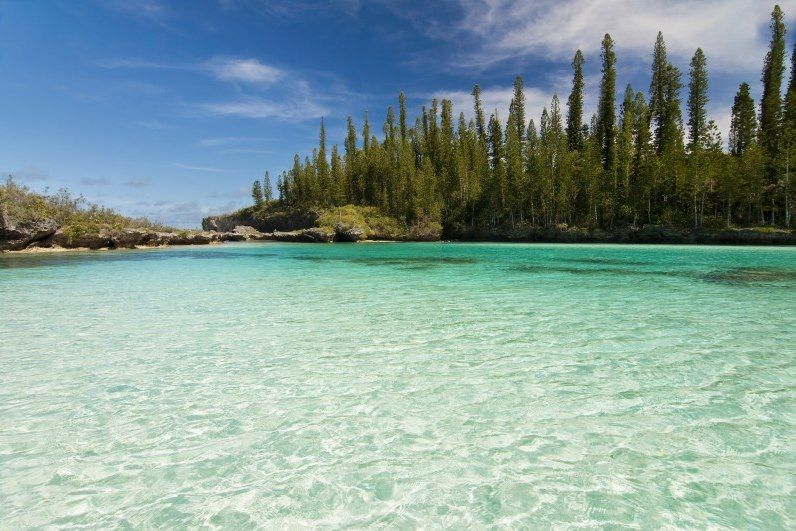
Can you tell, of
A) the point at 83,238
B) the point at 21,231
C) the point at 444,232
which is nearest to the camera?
the point at 21,231

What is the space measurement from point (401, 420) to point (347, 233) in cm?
7509

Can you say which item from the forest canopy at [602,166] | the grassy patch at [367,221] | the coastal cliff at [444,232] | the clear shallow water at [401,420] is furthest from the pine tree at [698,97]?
the clear shallow water at [401,420]

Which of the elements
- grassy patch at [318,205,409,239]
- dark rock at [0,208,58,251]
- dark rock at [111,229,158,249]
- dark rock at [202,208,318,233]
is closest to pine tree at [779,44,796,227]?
grassy patch at [318,205,409,239]

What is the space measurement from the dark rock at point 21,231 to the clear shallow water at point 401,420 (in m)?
39.7

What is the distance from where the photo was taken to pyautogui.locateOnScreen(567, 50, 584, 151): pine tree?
76.2m

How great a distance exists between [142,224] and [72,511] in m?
63.7

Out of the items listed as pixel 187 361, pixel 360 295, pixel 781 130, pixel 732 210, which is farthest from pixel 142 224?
pixel 781 130

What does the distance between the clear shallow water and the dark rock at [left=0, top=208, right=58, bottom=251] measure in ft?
130

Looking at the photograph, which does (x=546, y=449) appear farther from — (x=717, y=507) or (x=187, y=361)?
(x=187, y=361)

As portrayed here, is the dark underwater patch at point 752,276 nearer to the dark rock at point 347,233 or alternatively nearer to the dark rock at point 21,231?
the dark rock at point 21,231

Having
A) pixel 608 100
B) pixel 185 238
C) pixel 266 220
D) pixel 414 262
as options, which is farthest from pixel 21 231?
pixel 608 100

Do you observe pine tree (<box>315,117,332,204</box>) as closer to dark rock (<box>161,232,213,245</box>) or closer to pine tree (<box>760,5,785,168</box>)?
dark rock (<box>161,232,213,245</box>)

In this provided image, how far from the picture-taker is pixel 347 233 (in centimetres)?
7888

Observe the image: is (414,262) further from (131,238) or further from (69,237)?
(69,237)
